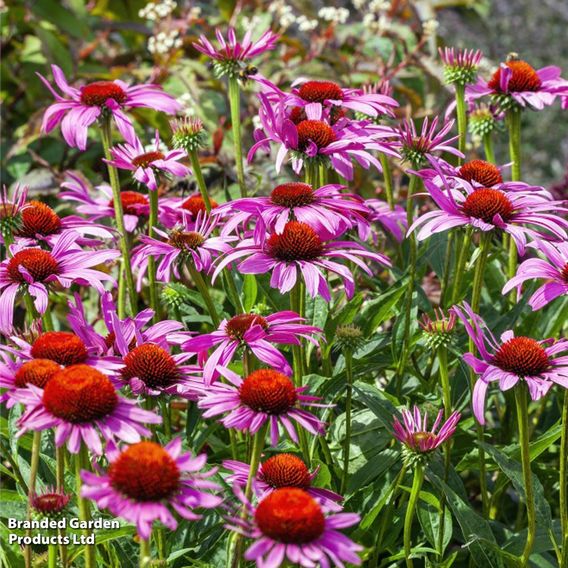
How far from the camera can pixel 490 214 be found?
1478 mm

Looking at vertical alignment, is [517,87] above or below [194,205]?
above

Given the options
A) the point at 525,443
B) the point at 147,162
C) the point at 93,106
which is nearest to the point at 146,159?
the point at 147,162

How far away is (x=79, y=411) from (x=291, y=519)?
0.87ft

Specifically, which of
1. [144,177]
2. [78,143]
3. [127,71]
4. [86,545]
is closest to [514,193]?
[144,177]

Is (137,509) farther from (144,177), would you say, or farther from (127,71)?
(127,71)

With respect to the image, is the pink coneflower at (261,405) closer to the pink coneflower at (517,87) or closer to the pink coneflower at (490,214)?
the pink coneflower at (490,214)

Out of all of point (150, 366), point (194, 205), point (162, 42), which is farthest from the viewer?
point (162, 42)

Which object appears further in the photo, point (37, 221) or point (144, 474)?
Answer: point (37, 221)

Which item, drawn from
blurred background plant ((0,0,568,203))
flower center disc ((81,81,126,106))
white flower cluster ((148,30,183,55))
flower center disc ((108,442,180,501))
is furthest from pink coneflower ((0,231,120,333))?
white flower cluster ((148,30,183,55))

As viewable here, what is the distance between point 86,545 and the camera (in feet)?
3.78

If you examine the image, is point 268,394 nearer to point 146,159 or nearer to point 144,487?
point 144,487

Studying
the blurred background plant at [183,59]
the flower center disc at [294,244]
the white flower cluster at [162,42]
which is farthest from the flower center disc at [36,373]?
the white flower cluster at [162,42]

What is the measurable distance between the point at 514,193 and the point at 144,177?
63 centimetres

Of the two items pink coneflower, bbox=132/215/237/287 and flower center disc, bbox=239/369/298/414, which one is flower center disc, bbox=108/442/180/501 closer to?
flower center disc, bbox=239/369/298/414
